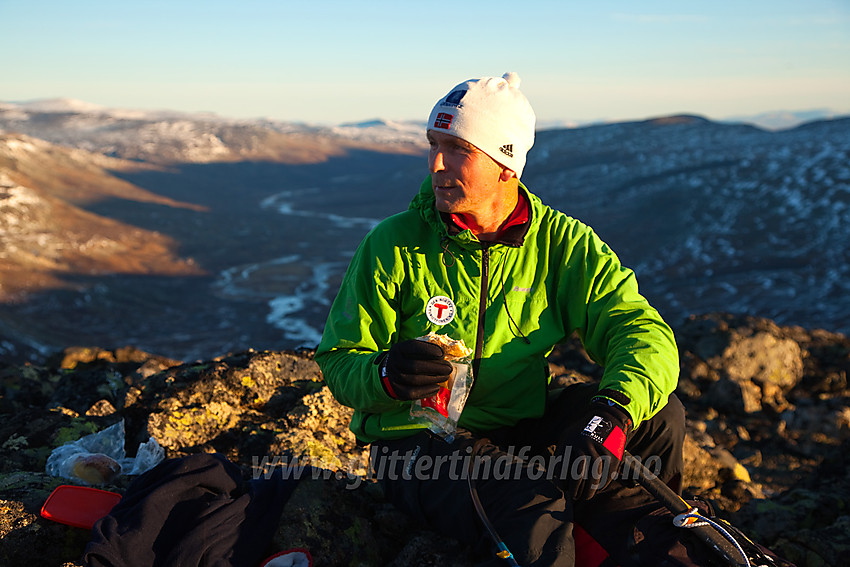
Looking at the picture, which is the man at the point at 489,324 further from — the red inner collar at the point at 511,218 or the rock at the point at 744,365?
the rock at the point at 744,365

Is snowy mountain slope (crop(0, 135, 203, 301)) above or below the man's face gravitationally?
below

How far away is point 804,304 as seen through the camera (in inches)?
1406

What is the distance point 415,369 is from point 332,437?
1.82 metres

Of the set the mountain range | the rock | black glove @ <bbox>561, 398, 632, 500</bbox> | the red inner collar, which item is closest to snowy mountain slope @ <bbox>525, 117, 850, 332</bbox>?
the mountain range

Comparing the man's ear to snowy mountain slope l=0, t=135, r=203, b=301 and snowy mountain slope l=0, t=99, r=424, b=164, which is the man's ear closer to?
snowy mountain slope l=0, t=135, r=203, b=301

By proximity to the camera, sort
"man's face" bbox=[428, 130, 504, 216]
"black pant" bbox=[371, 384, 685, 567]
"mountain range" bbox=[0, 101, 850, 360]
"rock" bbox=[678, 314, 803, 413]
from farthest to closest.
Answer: "mountain range" bbox=[0, 101, 850, 360] < "rock" bbox=[678, 314, 803, 413] < "man's face" bbox=[428, 130, 504, 216] < "black pant" bbox=[371, 384, 685, 567]

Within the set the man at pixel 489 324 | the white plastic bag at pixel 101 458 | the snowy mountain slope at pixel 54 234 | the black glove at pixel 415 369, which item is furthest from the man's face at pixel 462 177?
the snowy mountain slope at pixel 54 234

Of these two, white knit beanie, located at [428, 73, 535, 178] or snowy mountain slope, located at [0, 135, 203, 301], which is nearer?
white knit beanie, located at [428, 73, 535, 178]

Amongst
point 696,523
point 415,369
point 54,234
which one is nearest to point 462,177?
point 415,369

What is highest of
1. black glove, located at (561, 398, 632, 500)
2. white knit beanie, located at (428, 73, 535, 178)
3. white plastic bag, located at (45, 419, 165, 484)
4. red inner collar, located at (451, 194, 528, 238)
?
white knit beanie, located at (428, 73, 535, 178)

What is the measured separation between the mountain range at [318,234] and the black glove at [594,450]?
70.2 ft

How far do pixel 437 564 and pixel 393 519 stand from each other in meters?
0.47

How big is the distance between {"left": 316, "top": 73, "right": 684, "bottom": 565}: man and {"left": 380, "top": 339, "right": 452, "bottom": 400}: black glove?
0.20 feet

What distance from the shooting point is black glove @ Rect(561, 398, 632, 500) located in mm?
2648
